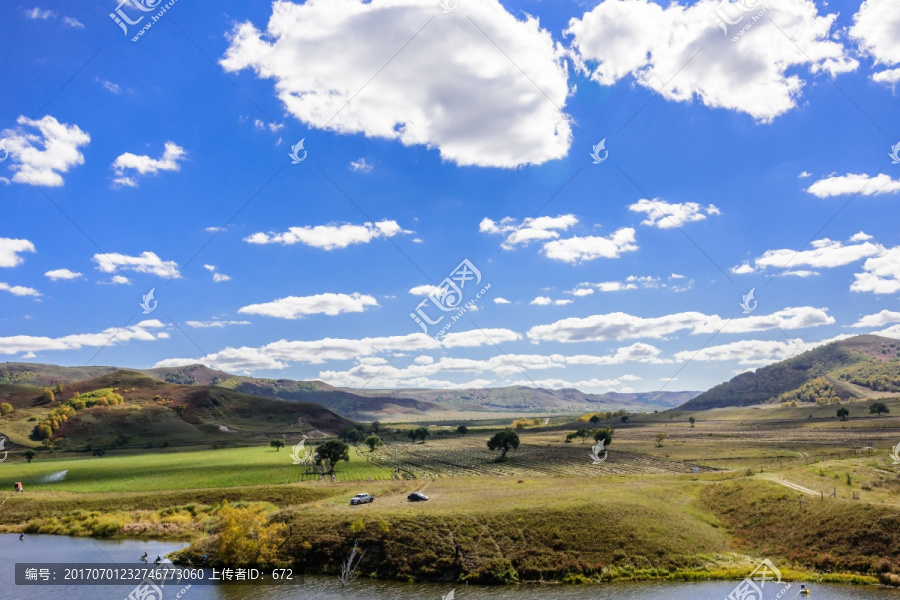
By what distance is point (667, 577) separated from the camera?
57.3 meters

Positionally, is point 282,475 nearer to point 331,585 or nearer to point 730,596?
point 331,585

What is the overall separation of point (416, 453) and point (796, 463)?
110651mm

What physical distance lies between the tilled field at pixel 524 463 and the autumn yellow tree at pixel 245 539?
57664 mm

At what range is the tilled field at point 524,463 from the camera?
122812 millimetres

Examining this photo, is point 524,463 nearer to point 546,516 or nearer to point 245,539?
point 546,516

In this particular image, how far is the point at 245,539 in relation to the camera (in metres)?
64.2

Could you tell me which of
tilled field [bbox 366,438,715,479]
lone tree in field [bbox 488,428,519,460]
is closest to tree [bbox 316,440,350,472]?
tilled field [bbox 366,438,715,479]

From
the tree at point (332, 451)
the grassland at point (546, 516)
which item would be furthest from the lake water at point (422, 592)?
the tree at point (332, 451)

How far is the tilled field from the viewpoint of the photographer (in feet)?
403

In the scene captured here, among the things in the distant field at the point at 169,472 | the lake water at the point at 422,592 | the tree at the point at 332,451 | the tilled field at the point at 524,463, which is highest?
the tree at the point at 332,451

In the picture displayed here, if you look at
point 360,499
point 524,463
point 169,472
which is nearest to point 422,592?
point 360,499

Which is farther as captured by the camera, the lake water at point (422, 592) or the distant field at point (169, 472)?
the distant field at point (169, 472)

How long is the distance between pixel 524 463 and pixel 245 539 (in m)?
90.7

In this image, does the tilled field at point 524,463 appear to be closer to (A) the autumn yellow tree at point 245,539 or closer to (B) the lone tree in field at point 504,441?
(B) the lone tree in field at point 504,441
